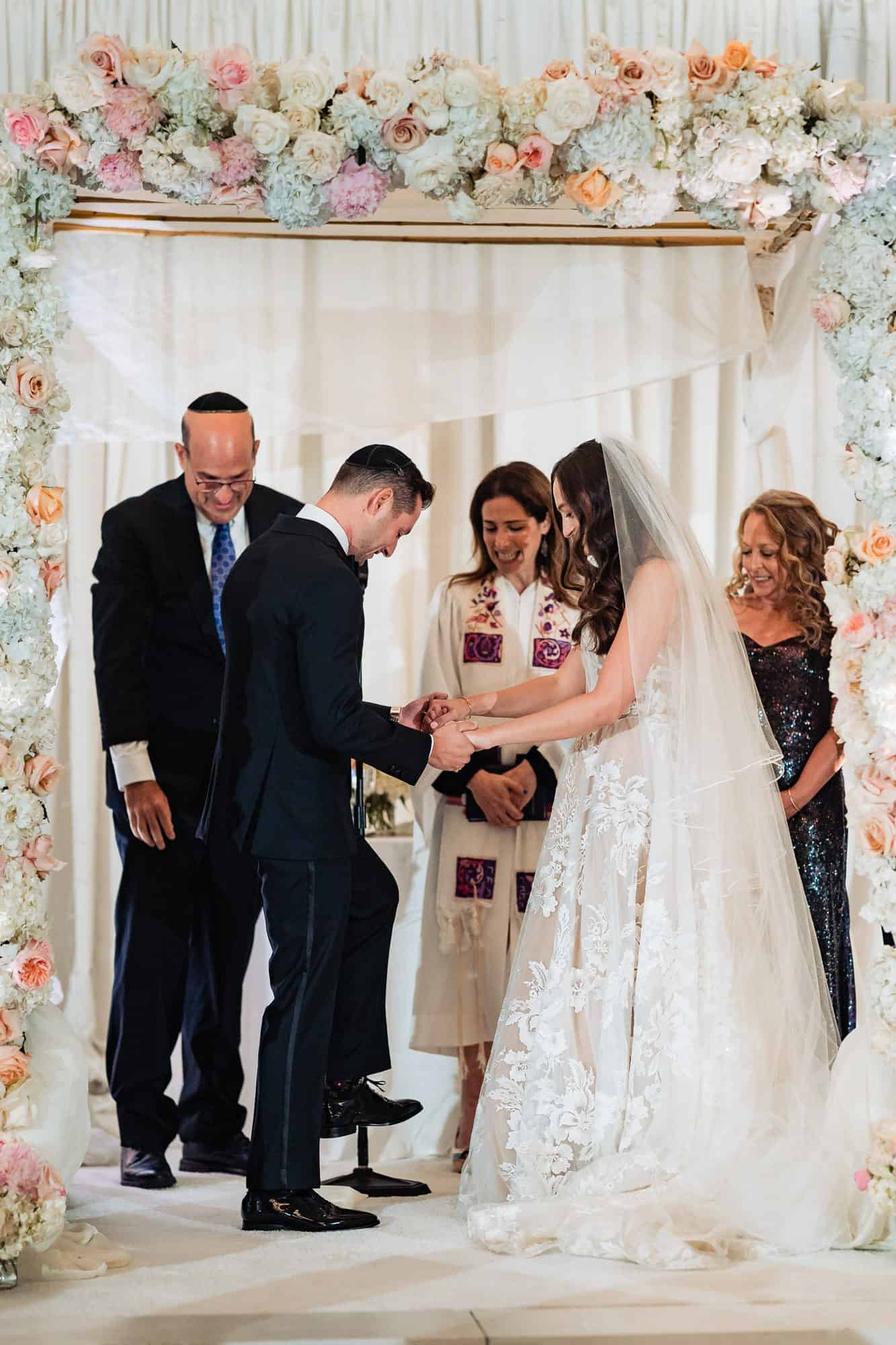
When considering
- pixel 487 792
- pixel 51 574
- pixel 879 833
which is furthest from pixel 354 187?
pixel 879 833

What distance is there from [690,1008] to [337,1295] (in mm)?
1061

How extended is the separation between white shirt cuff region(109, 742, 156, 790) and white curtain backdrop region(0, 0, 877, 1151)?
0.99m

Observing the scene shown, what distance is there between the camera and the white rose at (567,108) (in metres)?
3.52

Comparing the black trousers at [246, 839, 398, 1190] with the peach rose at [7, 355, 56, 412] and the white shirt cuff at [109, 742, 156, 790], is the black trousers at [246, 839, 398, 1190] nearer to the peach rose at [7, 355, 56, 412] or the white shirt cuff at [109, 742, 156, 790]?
the white shirt cuff at [109, 742, 156, 790]

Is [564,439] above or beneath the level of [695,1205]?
above

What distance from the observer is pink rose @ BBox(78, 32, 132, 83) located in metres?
3.50

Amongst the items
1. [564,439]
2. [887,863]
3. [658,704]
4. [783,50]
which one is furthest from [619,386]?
[887,863]

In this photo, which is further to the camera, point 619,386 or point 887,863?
point 619,386

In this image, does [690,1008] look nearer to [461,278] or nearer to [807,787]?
[807,787]

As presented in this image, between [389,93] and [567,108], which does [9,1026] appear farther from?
[567,108]

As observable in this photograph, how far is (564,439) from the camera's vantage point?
5371 millimetres

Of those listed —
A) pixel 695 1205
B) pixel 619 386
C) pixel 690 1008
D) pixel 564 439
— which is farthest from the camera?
pixel 564 439

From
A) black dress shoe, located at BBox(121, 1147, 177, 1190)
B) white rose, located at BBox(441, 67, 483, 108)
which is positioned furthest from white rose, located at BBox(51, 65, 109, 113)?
black dress shoe, located at BBox(121, 1147, 177, 1190)

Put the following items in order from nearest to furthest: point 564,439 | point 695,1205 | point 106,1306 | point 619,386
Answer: point 106,1306 → point 695,1205 → point 619,386 → point 564,439
